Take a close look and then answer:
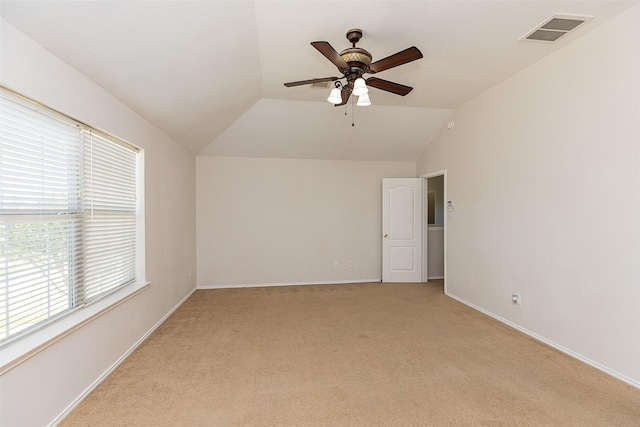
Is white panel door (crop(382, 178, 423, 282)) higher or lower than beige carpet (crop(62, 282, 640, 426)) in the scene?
higher

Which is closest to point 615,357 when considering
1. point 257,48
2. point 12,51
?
point 257,48

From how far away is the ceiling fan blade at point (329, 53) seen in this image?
218 cm

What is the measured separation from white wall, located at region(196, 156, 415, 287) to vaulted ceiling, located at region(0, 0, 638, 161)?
4.34 ft

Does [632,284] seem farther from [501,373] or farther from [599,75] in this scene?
[599,75]

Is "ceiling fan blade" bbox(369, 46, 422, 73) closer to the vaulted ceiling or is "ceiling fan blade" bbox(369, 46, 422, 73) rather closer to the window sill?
the vaulted ceiling

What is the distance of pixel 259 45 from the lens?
9.46 feet

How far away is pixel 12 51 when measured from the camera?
1.69 meters

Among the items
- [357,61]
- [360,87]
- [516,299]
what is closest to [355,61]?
[357,61]

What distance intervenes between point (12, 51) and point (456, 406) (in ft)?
11.4

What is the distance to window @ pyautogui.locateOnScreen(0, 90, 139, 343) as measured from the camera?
1.77 metres

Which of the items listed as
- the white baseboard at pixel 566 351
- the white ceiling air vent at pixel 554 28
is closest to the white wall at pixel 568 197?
the white baseboard at pixel 566 351

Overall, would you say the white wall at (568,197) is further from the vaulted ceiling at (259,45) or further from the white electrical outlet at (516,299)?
the vaulted ceiling at (259,45)

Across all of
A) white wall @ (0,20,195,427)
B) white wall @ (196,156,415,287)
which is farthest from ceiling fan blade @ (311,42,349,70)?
white wall @ (196,156,415,287)

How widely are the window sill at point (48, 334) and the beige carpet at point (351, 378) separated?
570 millimetres
